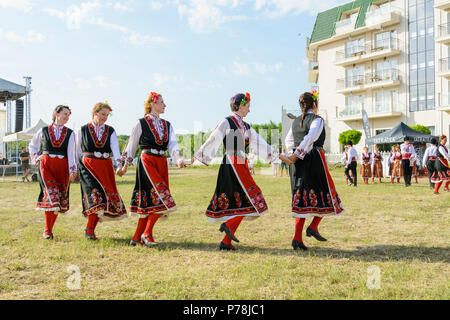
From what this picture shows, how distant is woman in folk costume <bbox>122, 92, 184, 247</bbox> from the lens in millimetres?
5129

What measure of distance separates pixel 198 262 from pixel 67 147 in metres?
2.96

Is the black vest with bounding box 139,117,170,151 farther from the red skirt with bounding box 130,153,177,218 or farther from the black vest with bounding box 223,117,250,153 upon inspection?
the black vest with bounding box 223,117,250,153

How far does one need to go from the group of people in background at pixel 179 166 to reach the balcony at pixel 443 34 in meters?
28.8

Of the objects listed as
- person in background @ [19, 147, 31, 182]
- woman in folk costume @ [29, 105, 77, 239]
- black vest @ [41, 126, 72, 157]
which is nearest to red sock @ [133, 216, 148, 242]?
woman in folk costume @ [29, 105, 77, 239]

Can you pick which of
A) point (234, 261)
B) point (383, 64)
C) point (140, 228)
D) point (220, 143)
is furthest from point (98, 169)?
point (383, 64)

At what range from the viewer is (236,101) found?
16.6 ft

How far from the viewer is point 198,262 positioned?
4.35 metres

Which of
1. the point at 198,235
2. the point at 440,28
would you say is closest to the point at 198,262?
the point at 198,235

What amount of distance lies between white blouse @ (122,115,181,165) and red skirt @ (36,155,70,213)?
1252mm

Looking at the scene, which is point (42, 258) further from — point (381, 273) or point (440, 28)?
point (440, 28)

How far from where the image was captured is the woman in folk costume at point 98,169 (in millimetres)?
5484

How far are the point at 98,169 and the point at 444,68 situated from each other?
101 ft

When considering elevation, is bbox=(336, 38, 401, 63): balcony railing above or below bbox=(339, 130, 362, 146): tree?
above

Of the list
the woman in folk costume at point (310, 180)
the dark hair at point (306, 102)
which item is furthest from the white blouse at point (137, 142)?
the dark hair at point (306, 102)
